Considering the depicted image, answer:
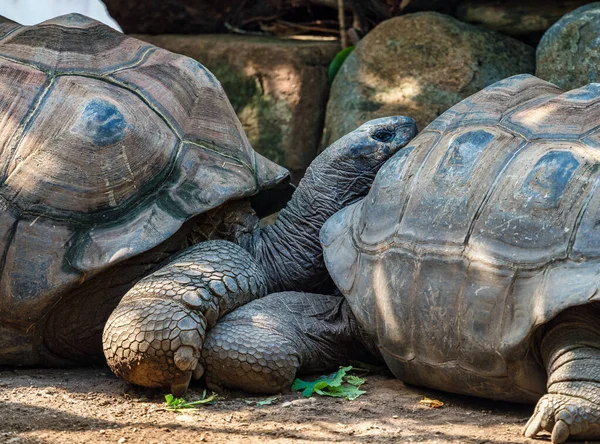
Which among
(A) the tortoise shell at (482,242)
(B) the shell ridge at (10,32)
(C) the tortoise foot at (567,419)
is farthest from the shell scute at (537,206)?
(B) the shell ridge at (10,32)

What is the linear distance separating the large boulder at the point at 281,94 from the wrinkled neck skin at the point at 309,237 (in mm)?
2172

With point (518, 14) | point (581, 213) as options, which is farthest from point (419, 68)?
point (581, 213)

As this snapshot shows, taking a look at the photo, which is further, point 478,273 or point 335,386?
point 335,386

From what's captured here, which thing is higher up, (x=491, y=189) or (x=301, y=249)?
(x=491, y=189)

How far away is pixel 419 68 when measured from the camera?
5.90 meters

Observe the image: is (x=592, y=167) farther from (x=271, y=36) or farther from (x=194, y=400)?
(x=271, y=36)

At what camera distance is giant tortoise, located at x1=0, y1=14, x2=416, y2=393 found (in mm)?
3484

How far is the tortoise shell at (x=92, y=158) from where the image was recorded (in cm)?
362

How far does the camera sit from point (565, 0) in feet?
18.8

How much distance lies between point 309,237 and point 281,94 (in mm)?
2437

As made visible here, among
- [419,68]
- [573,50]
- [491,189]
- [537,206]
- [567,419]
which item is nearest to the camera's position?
[567,419]

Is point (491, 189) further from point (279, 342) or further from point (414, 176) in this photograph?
point (279, 342)

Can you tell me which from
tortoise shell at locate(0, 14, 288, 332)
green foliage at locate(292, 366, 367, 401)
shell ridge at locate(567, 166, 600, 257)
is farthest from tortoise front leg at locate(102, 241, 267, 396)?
shell ridge at locate(567, 166, 600, 257)

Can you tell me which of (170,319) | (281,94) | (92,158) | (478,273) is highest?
(281,94)
